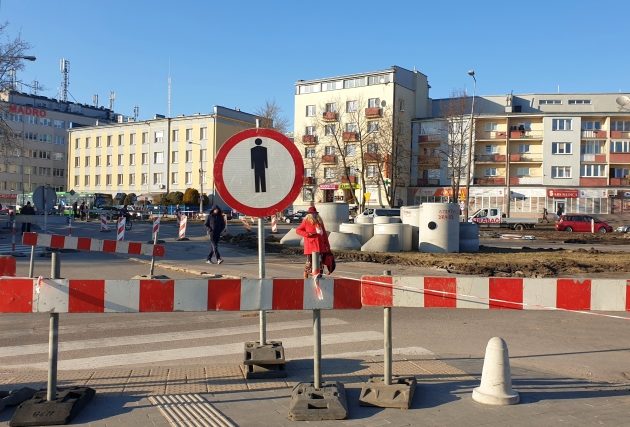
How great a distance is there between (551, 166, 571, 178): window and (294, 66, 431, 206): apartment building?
15959mm

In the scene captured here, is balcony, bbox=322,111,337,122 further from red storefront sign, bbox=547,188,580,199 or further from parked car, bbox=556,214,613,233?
parked car, bbox=556,214,613,233

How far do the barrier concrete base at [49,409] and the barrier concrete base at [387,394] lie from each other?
2288 mm

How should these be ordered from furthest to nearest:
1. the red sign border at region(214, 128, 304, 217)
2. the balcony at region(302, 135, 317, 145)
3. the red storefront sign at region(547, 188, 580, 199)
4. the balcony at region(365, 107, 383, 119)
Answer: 1. the balcony at region(302, 135, 317, 145)
2. the balcony at region(365, 107, 383, 119)
3. the red storefront sign at region(547, 188, 580, 199)
4. the red sign border at region(214, 128, 304, 217)

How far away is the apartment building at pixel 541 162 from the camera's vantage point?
66.3m

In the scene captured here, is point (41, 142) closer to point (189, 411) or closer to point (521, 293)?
point (189, 411)

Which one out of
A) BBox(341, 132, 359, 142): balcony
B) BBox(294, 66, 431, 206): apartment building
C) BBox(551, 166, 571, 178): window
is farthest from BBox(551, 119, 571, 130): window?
BBox(341, 132, 359, 142): balcony

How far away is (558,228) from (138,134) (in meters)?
61.1

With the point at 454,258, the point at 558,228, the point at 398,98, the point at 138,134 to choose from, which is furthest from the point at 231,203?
the point at 138,134

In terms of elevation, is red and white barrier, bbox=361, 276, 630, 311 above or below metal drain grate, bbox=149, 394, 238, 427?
above

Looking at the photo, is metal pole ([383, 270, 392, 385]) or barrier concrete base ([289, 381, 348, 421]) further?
metal pole ([383, 270, 392, 385])

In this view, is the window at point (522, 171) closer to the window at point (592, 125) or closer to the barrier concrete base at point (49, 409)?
the window at point (592, 125)

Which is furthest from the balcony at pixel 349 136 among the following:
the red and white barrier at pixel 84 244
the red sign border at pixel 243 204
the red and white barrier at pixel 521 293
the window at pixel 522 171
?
the red and white barrier at pixel 521 293

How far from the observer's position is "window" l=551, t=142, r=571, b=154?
67.4 m

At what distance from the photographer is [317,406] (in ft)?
15.3
